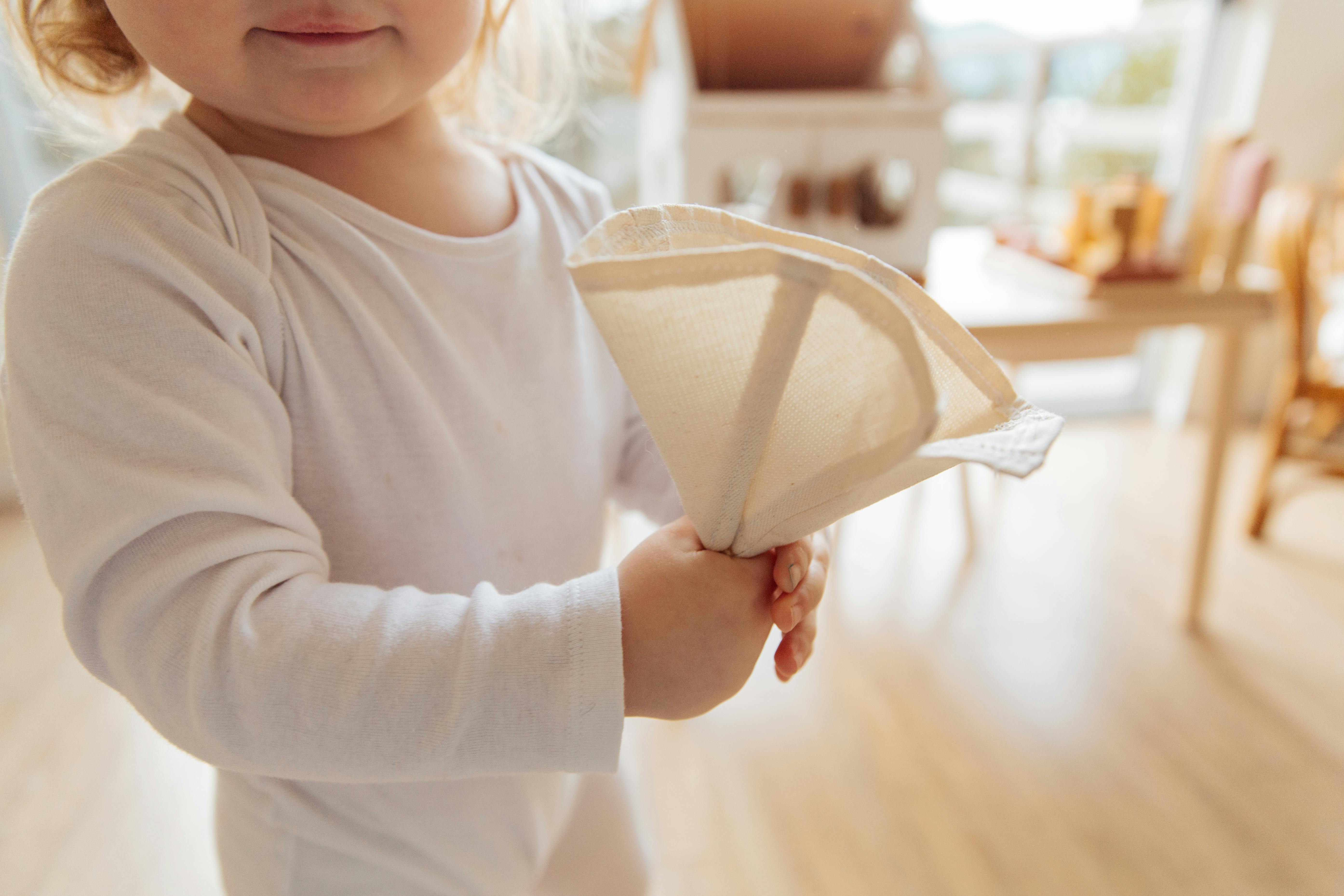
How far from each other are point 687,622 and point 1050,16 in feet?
6.60

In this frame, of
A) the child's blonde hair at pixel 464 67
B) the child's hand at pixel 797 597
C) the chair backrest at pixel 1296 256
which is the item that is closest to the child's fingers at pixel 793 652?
the child's hand at pixel 797 597

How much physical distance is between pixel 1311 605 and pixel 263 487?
68.0 inches

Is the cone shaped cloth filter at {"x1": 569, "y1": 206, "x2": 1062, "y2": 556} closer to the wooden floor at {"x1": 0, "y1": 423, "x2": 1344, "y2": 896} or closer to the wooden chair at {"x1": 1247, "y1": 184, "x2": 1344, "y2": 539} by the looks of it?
the wooden floor at {"x1": 0, "y1": 423, "x2": 1344, "y2": 896}

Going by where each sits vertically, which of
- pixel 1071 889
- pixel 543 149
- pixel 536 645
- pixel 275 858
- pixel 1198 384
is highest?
pixel 543 149

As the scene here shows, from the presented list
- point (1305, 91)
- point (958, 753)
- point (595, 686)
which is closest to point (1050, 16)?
point (1305, 91)

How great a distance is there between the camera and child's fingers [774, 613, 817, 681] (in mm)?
→ 331

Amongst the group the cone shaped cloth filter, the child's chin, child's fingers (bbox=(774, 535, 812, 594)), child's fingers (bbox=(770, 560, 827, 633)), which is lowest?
child's fingers (bbox=(770, 560, 827, 633))

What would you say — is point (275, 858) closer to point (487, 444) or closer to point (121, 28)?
point (487, 444)

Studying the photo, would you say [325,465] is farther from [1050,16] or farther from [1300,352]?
[1050,16]

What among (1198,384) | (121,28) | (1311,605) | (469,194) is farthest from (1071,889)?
(1198,384)

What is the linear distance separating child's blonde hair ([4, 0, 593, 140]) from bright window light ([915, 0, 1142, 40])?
1011 mm

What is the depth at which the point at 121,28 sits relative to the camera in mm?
326

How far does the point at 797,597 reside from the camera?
312 millimetres

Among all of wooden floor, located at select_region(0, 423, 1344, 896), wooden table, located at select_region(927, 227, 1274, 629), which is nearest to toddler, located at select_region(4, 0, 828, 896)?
wooden floor, located at select_region(0, 423, 1344, 896)
